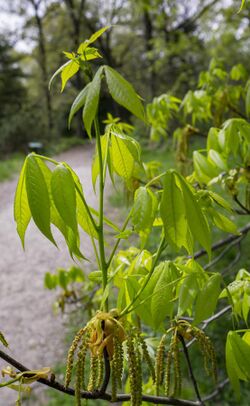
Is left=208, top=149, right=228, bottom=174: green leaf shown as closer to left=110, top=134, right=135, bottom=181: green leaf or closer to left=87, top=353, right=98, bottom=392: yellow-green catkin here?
left=110, top=134, right=135, bottom=181: green leaf

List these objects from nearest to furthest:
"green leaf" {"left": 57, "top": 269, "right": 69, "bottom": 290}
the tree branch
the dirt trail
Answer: the tree branch → "green leaf" {"left": 57, "top": 269, "right": 69, "bottom": 290} → the dirt trail

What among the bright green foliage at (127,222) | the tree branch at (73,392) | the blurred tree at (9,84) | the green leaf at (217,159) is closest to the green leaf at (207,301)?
the bright green foliage at (127,222)

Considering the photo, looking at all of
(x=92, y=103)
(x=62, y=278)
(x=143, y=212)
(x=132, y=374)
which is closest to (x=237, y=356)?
(x=132, y=374)

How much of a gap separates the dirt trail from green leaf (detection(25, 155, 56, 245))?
100 inches

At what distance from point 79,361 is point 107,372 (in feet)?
0.34

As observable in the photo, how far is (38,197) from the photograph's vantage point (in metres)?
0.70

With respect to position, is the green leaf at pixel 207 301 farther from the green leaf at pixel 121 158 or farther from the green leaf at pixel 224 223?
the green leaf at pixel 121 158

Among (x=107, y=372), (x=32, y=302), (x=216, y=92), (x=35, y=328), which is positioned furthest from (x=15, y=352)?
(x=107, y=372)

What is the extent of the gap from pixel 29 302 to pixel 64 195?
4620 mm

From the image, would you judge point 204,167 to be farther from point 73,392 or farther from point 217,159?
point 73,392

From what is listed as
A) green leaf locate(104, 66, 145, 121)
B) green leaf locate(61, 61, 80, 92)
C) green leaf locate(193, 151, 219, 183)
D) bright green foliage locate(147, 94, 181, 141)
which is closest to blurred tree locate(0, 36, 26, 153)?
bright green foliage locate(147, 94, 181, 141)

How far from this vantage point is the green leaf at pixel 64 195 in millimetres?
702

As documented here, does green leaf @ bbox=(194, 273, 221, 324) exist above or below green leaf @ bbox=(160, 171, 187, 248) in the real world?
below

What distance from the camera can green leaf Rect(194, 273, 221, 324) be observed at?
2.50ft
